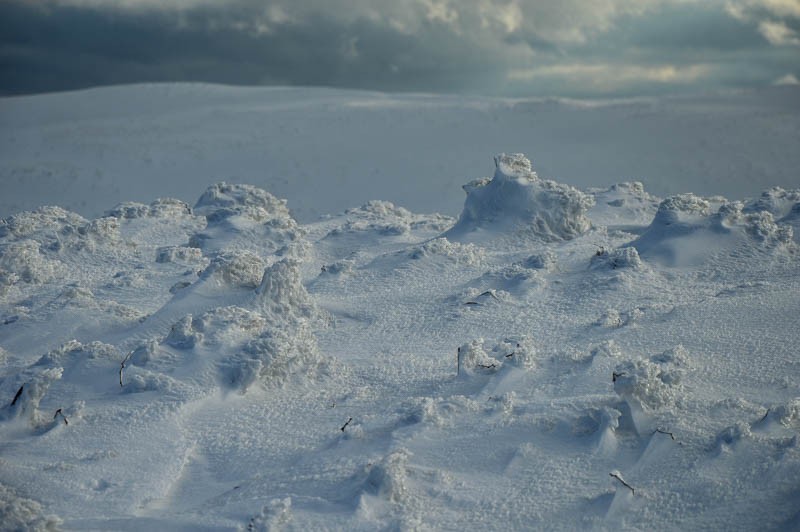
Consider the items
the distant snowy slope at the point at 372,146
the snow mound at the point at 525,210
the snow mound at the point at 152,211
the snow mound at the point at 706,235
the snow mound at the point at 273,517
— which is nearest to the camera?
the snow mound at the point at 273,517

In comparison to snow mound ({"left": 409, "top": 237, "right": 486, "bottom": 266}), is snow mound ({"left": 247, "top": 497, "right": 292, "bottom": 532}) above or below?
below

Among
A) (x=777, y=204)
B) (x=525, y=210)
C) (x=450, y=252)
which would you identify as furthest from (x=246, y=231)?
(x=777, y=204)

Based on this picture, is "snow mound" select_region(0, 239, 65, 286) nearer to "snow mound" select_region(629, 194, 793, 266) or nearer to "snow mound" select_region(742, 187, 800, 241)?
"snow mound" select_region(629, 194, 793, 266)

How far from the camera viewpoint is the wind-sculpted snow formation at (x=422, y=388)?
262 centimetres

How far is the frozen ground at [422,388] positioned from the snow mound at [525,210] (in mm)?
670

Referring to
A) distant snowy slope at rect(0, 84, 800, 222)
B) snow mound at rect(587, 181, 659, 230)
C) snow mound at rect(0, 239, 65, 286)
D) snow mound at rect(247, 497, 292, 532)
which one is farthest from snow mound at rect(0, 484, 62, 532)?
distant snowy slope at rect(0, 84, 800, 222)

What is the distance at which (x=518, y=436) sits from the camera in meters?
2.95

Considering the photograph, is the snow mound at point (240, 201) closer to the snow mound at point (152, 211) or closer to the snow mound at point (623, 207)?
the snow mound at point (152, 211)

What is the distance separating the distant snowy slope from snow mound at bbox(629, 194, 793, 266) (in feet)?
25.5

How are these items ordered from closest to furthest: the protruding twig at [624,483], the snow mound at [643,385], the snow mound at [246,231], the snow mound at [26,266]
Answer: the protruding twig at [624,483] → the snow mound at [643,385] → the snow mound at [26,266] → the snow mound at [246,231]

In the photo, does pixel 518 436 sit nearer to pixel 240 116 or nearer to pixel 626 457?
pixel 626 457

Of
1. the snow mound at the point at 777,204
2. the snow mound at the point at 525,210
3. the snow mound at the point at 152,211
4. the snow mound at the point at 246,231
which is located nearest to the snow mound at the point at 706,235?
the snow mound at the point at 777,204

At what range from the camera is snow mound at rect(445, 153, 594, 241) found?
21.5ft

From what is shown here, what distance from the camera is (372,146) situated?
57.1ft
